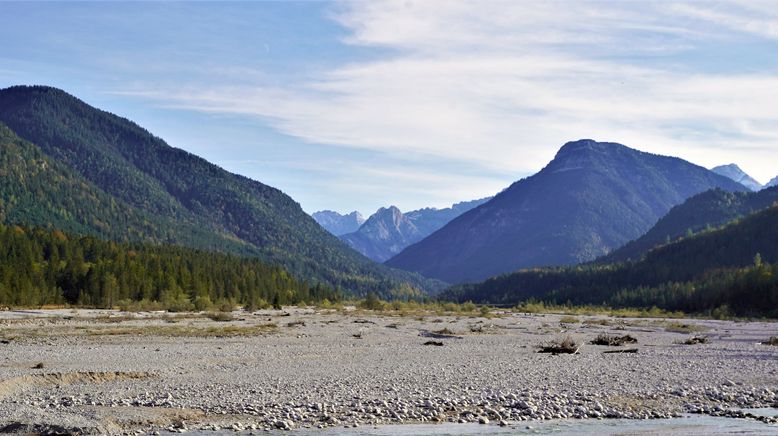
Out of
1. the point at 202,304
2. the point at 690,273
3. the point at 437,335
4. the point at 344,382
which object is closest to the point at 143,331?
the point at 437,335

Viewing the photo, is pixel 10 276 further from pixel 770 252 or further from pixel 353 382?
pixel 770 252

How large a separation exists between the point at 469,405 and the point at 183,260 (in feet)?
382

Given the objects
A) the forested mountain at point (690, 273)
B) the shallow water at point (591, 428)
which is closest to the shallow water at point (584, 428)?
the shallow water at point (591, 428)

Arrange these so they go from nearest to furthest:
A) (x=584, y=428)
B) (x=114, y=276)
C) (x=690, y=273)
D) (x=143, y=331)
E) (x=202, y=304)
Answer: (x=584, y=428), (x=143, y=331), (x=202, y=304), (x=114, y=276), (x=690, y=273)

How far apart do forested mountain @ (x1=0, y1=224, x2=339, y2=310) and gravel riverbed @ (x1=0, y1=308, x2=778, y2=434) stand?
47561mm

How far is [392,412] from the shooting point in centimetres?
2342

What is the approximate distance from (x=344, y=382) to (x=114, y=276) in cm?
8244

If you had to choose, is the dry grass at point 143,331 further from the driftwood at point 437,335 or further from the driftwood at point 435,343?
the driftwood at point 435,343

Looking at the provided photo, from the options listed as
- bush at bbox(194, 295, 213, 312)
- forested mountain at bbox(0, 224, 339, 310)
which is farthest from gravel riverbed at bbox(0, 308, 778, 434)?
bush at bbox(194, 295, 213, 312)

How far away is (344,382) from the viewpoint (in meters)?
30.2

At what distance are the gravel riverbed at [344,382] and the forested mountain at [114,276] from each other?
47561mm

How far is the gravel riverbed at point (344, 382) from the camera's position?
74.8ft

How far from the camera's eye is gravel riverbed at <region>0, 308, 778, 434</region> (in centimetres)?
2281

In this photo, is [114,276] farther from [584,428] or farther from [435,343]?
[584,428]
